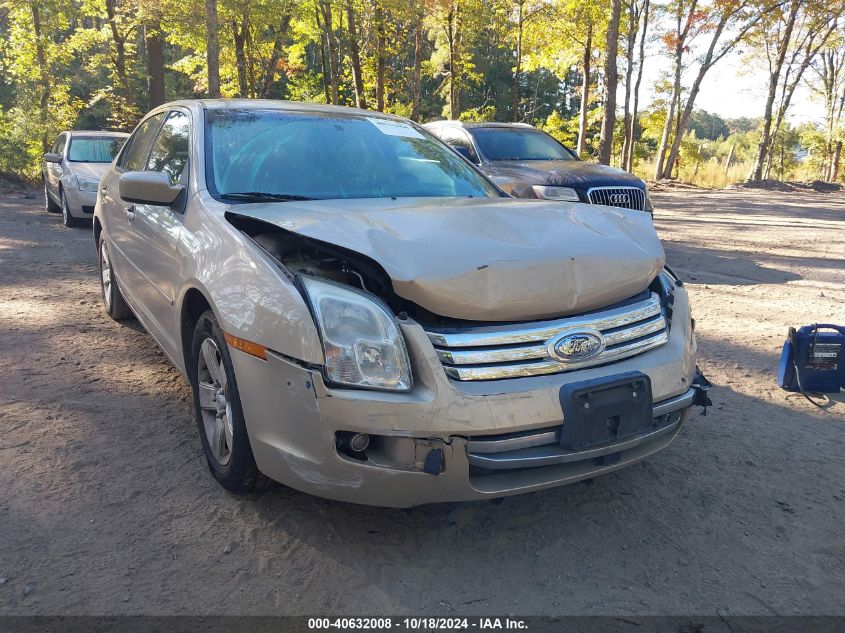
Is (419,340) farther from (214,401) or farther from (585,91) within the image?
(585,91)

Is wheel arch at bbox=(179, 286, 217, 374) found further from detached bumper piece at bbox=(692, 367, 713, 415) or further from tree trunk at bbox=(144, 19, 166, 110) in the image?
tree trunk at bbox=(144, 19, 166, 110)

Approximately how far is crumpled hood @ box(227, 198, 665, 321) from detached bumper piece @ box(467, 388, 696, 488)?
43 cm

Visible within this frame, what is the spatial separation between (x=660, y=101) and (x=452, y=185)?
28.7 m

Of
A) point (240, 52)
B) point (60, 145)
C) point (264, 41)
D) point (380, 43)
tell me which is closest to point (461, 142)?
point (60, 145)

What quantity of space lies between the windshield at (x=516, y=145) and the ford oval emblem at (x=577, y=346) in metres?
6.71

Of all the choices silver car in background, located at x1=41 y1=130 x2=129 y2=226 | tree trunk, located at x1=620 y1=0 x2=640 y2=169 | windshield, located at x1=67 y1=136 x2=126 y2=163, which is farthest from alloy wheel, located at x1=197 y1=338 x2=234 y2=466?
tree trunk, located at x1=620 y1=0 x2=640 y2=169

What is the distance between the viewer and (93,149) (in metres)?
11.0

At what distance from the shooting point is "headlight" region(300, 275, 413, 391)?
2.13 metres

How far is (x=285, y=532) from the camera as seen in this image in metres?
2.49

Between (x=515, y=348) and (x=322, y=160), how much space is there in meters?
1.71

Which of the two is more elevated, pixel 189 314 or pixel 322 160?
pixel 322 160

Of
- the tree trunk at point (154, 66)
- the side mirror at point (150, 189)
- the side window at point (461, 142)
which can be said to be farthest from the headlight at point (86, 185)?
Result: the tree trunk at point (154, 66)

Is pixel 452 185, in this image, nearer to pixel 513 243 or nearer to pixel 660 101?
pixel 513 243

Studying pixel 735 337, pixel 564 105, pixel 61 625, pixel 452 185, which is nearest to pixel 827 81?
pixel 564 105
